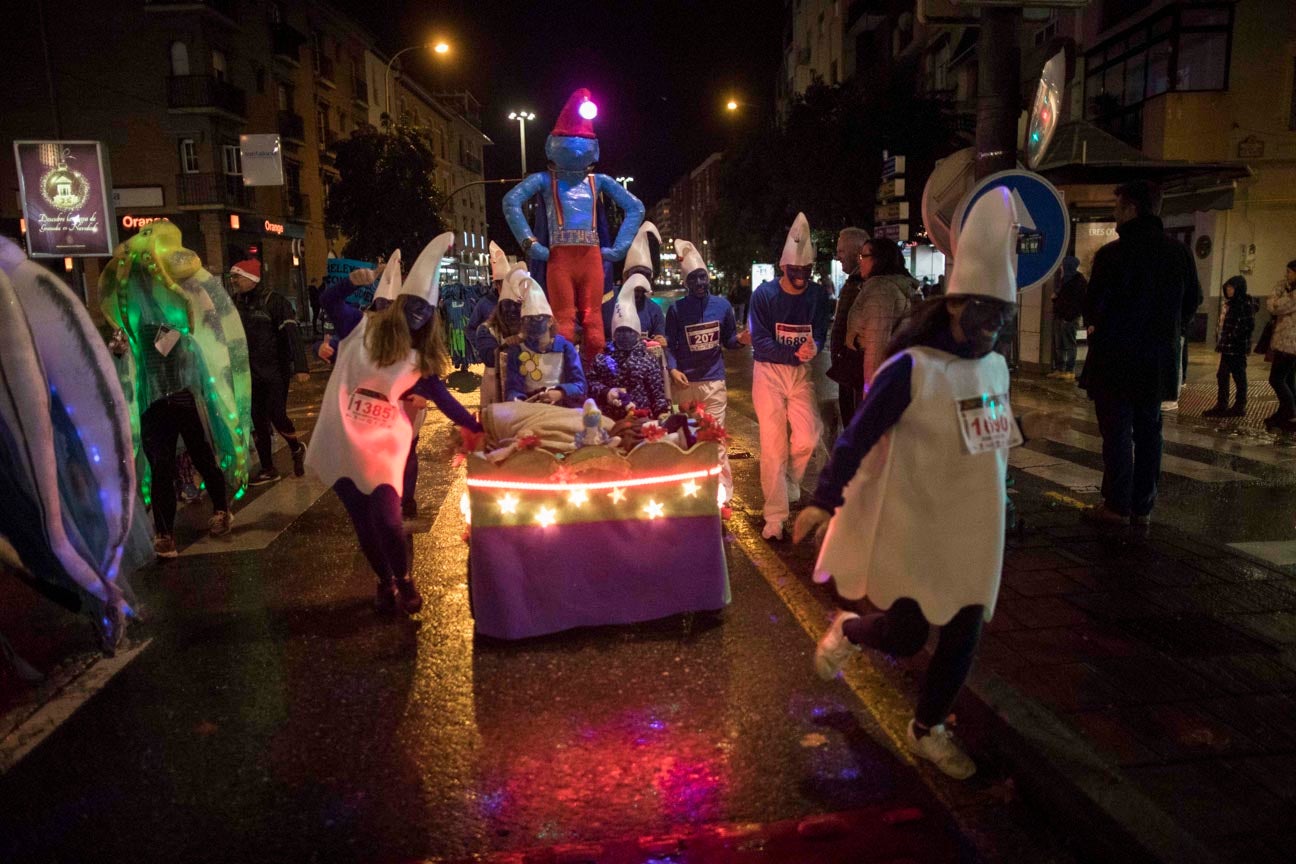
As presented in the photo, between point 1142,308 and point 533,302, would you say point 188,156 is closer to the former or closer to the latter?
point 533,302

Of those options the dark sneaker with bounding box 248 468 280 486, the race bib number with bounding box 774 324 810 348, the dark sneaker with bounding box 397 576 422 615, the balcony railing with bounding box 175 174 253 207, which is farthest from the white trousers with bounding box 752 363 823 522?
the balcony railing with bounding box 175 174 253 207

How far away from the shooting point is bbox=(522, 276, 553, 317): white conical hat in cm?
547

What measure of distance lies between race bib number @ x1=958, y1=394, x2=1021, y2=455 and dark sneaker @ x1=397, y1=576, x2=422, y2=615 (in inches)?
119

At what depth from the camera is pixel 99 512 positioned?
401cm

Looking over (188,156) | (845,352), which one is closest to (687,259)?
(845,352)

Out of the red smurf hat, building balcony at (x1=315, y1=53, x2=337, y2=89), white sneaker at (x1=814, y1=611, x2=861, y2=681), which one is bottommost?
white sneaker at (x1=814, y1=611, x2=861, y2=681)

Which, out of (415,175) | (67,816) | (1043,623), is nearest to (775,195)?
(415,175)

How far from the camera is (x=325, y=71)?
1753 inches

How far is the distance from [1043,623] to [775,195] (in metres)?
27.2

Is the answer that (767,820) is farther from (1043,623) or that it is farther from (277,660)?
(277,660)

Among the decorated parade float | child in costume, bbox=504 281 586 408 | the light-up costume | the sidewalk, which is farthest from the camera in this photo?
the light-up costume

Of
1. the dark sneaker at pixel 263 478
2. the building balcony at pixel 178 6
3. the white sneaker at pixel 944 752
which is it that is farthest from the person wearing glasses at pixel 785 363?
the building balcony at pixel 178 6

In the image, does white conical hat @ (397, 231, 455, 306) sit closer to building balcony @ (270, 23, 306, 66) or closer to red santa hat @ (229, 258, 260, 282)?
red santa hat @ (229, 258, 260, 282)

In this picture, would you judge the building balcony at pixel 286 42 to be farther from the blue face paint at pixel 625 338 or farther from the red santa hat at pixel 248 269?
the blue face paint at pixel 625 338
